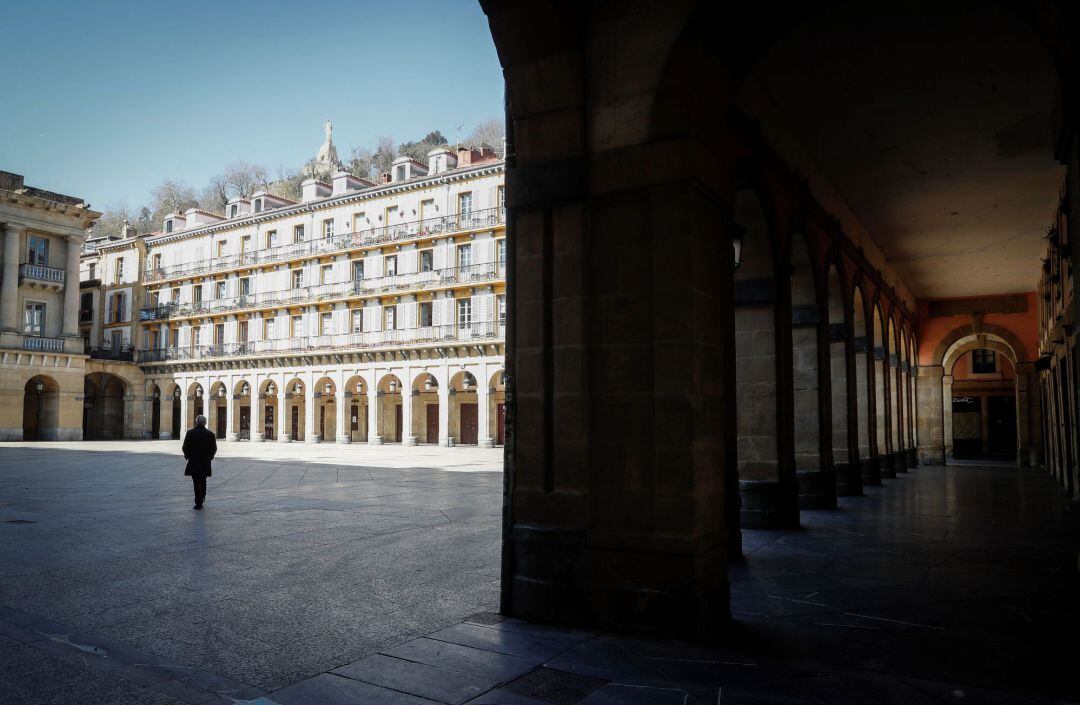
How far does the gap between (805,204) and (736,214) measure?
81.3 inches

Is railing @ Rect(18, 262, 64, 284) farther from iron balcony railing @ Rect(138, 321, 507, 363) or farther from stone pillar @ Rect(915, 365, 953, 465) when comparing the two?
stone pillar @ Rect(915, 365, 953, 465)

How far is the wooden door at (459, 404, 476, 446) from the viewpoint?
45.7m

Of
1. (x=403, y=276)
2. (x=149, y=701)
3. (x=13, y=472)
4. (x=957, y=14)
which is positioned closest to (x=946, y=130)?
(x=957, y=14)

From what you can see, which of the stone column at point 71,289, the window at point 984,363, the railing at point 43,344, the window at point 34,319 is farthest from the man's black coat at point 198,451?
the window at point 984,363

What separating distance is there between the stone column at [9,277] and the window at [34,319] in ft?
5.43

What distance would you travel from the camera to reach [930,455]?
28078 millimetres

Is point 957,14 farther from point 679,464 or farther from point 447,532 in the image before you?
point 447,532

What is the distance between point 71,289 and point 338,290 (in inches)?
594

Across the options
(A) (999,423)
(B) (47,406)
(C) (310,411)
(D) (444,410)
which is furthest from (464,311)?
(A) (999,423)

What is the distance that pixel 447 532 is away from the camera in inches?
366

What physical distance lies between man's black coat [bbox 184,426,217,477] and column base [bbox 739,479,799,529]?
785 cm

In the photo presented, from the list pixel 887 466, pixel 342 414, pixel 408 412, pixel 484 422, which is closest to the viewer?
pixel 887 466

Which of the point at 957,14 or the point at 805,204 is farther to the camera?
the point at 805,204

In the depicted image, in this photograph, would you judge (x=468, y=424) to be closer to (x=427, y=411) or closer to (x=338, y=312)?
(x=427, y=411)
